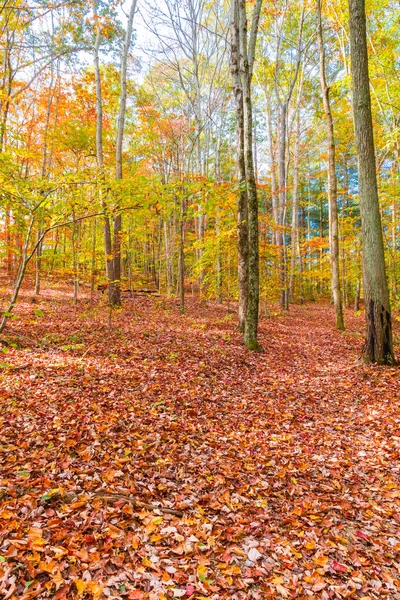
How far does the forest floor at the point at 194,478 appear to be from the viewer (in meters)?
2.24

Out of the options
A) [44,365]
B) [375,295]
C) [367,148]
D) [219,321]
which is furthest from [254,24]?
[44,365]

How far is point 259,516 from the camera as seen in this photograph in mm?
Result: 2908

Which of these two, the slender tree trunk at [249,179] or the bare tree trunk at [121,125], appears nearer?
the slender tree trunk at [249,179]

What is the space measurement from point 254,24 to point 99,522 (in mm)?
10972

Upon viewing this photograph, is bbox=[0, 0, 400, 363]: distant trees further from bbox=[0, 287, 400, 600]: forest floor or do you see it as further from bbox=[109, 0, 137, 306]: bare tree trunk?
bbox=[0, 287, 400, 600]: forest floor

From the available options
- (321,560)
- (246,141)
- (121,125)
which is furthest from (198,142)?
(321,560)

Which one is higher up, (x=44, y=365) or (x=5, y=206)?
(x=5, y=206)

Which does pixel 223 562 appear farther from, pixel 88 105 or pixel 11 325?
pixel 88 105

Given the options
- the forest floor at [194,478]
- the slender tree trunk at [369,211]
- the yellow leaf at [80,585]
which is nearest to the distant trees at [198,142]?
the slender tree trunk at [369,211]

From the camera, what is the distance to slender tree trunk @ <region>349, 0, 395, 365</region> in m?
5.98

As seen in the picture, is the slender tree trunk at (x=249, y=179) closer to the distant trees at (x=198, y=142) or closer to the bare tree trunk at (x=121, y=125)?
the distant trees at (x=198, y=142)

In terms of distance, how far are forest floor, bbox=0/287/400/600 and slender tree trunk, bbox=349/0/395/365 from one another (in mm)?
807

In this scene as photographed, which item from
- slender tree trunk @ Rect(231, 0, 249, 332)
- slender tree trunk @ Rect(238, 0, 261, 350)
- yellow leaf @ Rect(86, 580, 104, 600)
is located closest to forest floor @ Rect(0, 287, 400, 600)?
yellow leaf @ Rect(86, 580, 104, 600)

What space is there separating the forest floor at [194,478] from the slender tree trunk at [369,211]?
81cm
